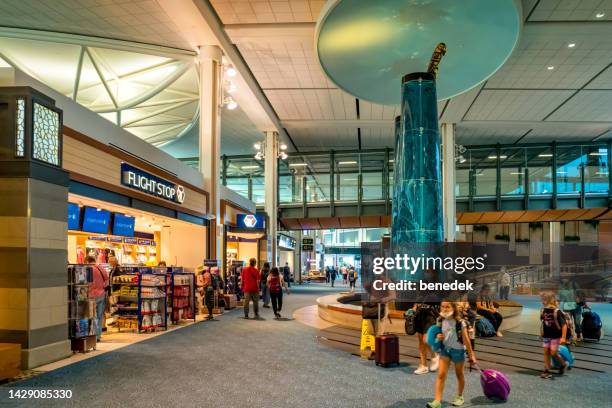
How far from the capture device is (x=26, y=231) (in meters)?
6.39

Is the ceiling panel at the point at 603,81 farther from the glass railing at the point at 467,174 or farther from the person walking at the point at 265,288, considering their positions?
the person walking at the point at 265,288

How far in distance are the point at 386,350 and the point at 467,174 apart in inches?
862

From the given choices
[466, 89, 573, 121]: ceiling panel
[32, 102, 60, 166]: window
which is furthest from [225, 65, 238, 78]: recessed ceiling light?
[466, 89, 573, 121]: ceiling panel

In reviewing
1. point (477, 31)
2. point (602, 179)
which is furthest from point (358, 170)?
point (477, 31)

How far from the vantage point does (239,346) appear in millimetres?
8109

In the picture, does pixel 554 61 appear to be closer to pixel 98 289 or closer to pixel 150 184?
pixel 150 184

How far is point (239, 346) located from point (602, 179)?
946 inches

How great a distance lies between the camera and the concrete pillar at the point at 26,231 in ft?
20.8

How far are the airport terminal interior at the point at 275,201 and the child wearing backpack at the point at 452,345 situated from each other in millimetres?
22

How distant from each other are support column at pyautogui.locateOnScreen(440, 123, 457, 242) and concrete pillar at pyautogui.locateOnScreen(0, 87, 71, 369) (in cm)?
1832

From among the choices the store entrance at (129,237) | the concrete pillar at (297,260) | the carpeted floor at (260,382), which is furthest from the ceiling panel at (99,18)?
the concrete pillar at (297,260)

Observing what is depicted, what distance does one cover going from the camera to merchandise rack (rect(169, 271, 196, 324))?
10.6 metres

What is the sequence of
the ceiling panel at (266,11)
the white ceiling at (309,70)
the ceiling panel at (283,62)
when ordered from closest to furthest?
the ceiling panel at (266,11), the white ceiling at (309,70), the ceiling panel at (283,62)

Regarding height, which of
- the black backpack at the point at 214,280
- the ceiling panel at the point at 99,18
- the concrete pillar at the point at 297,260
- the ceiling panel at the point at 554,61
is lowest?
the concrete pillar at the point at 297,260
